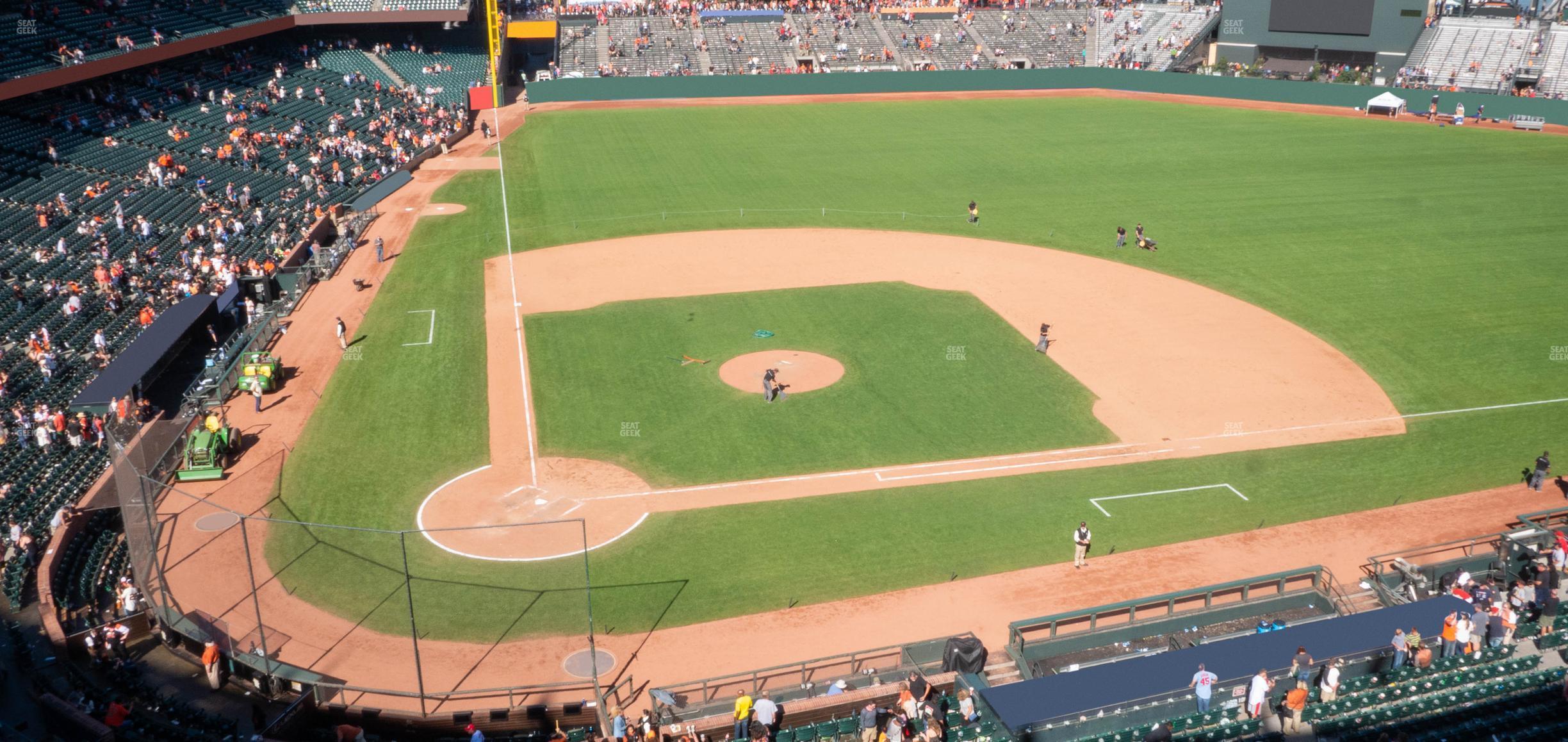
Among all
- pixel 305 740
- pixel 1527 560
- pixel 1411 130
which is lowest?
pixel 305 740

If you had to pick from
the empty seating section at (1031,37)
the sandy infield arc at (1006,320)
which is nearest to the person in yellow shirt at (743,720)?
the sandy infield arc at (1006,320)

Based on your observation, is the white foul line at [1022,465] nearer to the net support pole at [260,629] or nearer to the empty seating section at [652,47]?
the net support pole at [260,629]

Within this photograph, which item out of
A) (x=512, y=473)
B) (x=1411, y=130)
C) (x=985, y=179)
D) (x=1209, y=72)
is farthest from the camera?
(x=1209, y=72)

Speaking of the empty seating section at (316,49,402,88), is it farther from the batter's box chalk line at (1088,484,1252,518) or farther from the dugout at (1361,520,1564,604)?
the dugout at (1361,520,1564,604)

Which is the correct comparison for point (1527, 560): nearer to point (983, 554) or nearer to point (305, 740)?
point (983, 554)

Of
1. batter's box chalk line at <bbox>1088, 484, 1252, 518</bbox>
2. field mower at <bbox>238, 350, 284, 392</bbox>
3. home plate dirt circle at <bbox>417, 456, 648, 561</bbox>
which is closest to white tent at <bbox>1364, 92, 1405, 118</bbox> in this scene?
batter's box chalk line at <bbox>1088, 484, 1252, 518</bbox>

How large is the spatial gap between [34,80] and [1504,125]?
276 ft

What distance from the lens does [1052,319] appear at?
41.3m

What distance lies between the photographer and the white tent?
76.7 meters

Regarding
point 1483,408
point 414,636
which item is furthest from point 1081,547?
point 1483,408

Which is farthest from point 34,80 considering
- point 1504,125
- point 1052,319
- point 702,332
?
point 1504,125

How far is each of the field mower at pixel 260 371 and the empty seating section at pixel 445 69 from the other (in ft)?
157

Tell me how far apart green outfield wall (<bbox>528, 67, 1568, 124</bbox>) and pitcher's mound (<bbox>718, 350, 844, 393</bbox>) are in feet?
169

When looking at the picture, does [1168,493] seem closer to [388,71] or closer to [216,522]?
[216,522]
